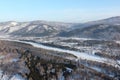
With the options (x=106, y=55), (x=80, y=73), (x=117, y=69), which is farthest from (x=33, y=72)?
(x=106, y=55)

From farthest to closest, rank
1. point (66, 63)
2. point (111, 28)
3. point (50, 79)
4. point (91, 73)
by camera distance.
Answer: point (111, 28) → point (66, 63) → point (91, 73) → point (50, 79)

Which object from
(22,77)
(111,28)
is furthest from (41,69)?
(111,28)

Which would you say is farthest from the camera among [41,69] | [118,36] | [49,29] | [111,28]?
[49,29]

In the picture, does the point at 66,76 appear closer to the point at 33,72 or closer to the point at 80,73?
the point at 80,73

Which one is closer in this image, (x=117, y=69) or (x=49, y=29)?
(x=117, y=69)

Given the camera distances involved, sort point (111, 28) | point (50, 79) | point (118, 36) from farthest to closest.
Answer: point (111, 28) → point (118, 36) → point (50, 79)

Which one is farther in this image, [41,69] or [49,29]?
[49,29]

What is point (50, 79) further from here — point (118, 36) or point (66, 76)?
point (118, 36)

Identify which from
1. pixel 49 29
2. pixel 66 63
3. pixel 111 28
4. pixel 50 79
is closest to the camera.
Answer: pixel 50 79
